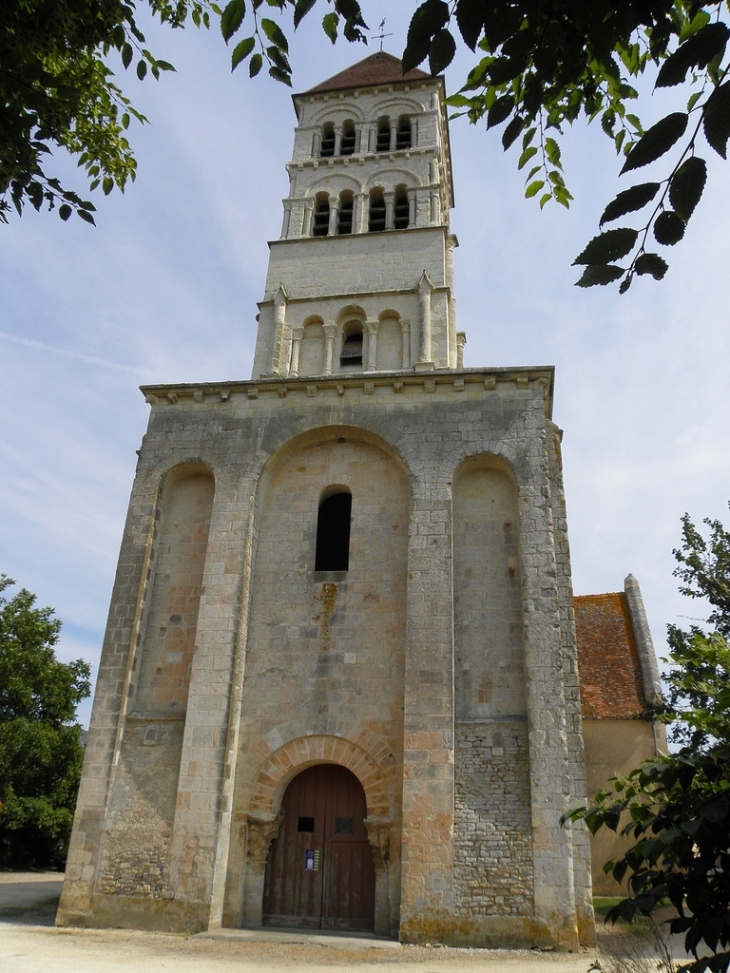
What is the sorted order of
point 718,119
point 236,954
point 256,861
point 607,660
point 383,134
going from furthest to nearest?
point 383,134
point 607,660
point 256,861
point 236,954
point 718,119

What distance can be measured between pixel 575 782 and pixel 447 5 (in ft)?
33.7

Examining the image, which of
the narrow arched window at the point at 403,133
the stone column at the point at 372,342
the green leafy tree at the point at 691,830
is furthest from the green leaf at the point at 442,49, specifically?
the narrow arched window at the point at 403,133

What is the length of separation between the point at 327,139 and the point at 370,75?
2654 mm

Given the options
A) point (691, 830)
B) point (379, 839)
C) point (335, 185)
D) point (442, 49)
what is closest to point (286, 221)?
point (335, 185)

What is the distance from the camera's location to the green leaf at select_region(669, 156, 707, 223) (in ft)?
7.21

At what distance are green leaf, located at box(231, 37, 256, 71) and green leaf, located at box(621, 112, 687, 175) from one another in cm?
232

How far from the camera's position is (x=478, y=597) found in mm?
12141

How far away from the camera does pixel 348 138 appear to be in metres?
20.7

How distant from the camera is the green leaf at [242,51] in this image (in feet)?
12.0

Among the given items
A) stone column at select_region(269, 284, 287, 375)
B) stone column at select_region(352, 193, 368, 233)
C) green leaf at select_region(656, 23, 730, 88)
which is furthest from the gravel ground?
stone column at select_region(352, 193, 368, 233)

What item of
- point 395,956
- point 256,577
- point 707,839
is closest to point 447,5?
point 707,839

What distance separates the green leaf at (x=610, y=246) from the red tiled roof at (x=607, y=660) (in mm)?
16513

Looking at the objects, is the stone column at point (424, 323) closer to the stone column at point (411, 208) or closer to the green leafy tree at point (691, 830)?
the stone column at point (411, 208)

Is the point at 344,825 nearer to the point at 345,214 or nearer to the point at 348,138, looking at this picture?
the point at 345,214
